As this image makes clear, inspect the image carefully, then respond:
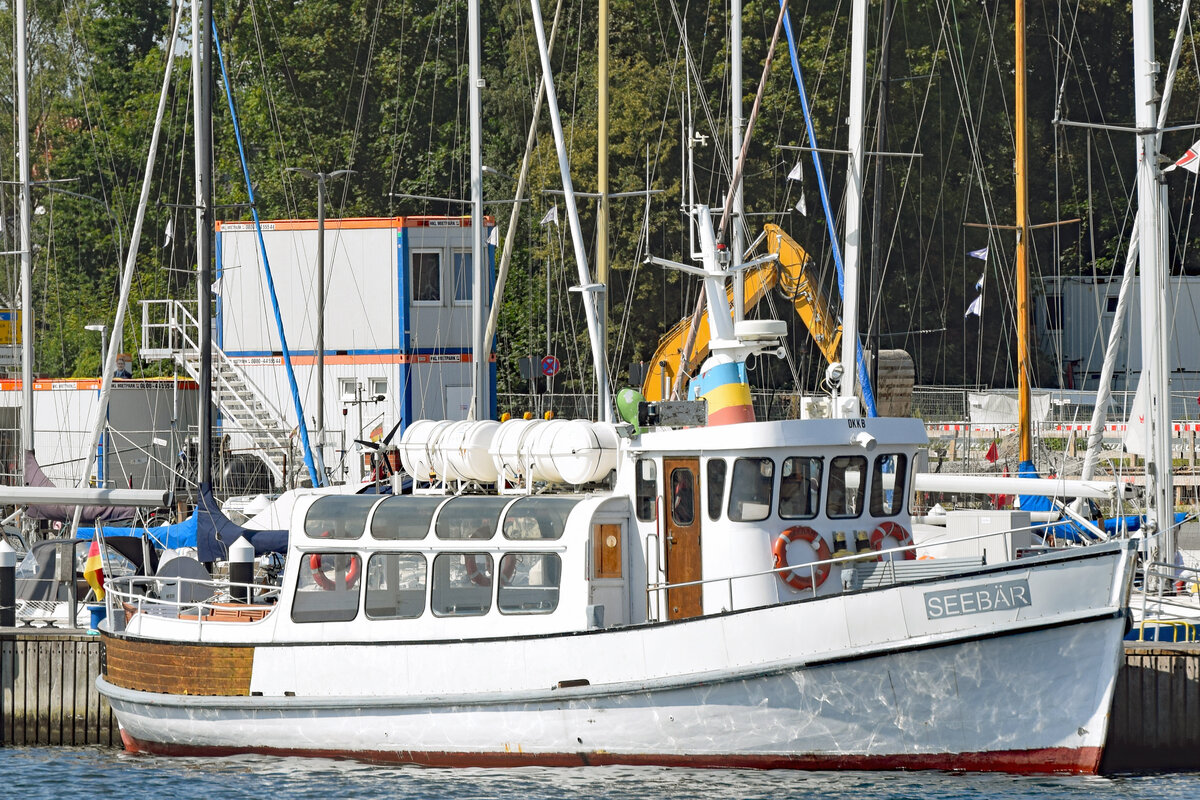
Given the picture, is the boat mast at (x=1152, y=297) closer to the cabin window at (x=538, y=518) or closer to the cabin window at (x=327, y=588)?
the cabin window at (x=538, y=518)

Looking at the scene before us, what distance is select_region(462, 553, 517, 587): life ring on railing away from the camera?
51.2ft

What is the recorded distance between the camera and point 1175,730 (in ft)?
52.2

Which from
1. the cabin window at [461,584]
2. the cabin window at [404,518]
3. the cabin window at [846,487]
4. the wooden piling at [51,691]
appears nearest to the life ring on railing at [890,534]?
the cabin window at [846,487]

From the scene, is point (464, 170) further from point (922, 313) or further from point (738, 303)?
point (738, 303)

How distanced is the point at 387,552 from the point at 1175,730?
7.82m

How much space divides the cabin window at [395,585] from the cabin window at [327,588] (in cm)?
17

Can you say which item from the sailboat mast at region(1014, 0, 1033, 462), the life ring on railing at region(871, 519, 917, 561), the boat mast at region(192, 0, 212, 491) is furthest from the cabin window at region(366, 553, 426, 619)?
the sailboat mast at region(1014, 0, 1033, 462)

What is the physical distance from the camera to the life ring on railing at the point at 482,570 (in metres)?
15.6

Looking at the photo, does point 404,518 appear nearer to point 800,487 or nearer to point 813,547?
point 800,487

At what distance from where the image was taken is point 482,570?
51.7 feet

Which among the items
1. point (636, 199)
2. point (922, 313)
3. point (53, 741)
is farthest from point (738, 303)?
point (922, 313)

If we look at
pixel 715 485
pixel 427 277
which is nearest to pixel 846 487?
pixel 715 485

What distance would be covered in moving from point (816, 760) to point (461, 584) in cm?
378

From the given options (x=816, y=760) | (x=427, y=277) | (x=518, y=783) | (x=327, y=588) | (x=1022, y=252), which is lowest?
(x=518, y=783)
